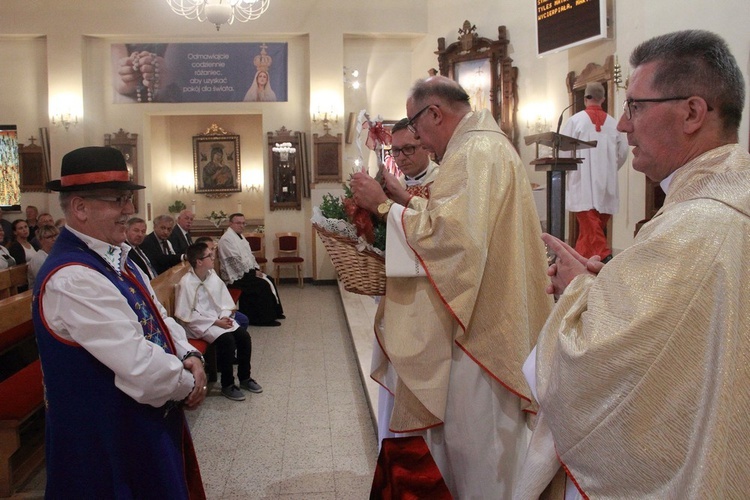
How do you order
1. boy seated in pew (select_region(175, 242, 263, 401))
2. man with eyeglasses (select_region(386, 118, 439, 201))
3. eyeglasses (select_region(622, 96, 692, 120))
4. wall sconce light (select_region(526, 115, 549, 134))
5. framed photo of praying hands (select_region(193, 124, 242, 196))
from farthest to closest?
framed photo of praying hands (select_region(193, 124, 242, 196)), wall sconce light (select_region(526, 115, 549, 134)), boy seated in pew (select_region(175, 242, 263, 401)), man with eyeglasses (select_region(386, 118, 439, 201)), eyeglasses (select_region(622, 96, 692, 120))

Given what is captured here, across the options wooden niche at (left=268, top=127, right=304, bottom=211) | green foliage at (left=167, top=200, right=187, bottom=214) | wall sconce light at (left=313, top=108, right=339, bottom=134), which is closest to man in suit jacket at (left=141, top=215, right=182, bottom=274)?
wooden niche at (left=268, top=127, right=304, bottom=211)

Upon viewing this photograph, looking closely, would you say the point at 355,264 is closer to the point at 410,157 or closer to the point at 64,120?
the point at 410,157

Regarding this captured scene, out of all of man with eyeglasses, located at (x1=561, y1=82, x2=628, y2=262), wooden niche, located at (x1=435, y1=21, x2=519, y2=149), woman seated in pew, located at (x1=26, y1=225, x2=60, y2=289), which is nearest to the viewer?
man with eyeglasses, located at (x1=561, y1=82, x2=628, y2=262)

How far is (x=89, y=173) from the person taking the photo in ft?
6.85

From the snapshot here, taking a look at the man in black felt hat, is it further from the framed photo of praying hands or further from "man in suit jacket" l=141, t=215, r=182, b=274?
the framed photo of praying hands

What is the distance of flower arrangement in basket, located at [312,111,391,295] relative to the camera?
2.19 meters

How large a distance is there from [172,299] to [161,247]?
2119 mm

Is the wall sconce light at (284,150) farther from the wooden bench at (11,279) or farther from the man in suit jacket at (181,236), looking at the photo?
the wooden bench at (11,279)

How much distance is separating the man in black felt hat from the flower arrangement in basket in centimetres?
68

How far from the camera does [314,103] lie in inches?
438

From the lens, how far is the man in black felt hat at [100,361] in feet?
6.36

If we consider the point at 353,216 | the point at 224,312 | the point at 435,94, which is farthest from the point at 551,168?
the point at 224,312

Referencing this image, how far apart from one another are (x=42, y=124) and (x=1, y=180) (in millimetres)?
1401

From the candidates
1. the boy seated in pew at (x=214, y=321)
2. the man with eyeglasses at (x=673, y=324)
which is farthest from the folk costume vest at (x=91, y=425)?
the boy seated in pew at (x=214, y=321)
